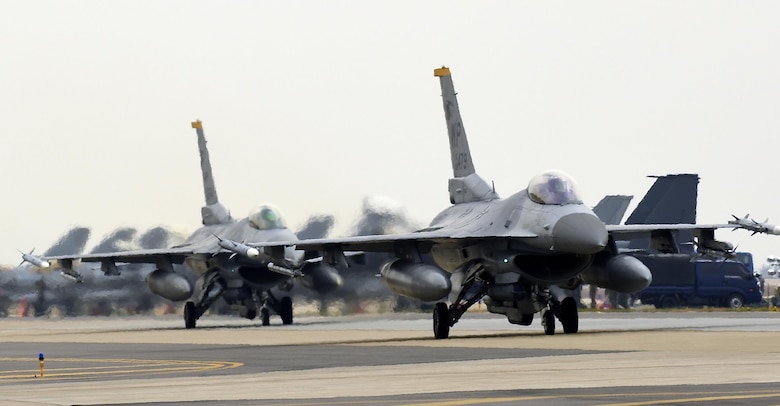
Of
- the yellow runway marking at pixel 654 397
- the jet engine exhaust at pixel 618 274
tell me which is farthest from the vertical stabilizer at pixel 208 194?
the yellow runway marking at pixel 654 397

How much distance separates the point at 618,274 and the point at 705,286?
35510 mm

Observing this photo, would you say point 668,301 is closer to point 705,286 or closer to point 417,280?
point 705,286

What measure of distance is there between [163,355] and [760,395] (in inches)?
648

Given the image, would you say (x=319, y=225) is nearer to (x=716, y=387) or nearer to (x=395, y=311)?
(x=395, y=311)

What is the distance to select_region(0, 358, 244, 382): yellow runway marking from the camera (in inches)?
923

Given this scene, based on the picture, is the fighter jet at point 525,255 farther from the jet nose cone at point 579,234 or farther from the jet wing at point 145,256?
the jet wing at point 145,256

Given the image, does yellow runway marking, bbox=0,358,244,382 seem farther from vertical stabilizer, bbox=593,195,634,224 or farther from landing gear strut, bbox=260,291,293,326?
vertical stabilizer, bbox=593,195,634,224

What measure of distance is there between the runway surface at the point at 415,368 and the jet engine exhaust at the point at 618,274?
125cm

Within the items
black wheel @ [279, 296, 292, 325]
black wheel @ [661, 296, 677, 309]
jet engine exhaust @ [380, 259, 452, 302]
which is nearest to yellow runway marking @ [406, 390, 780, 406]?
jet engine exhaust @ [380, 259, 452, 302]

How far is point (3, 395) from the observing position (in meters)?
18.7

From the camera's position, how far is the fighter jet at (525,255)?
33.8 m

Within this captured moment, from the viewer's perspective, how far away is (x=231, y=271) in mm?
50781

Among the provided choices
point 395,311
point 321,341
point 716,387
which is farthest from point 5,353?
point 395,311

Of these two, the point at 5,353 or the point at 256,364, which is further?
the point at 5,353
